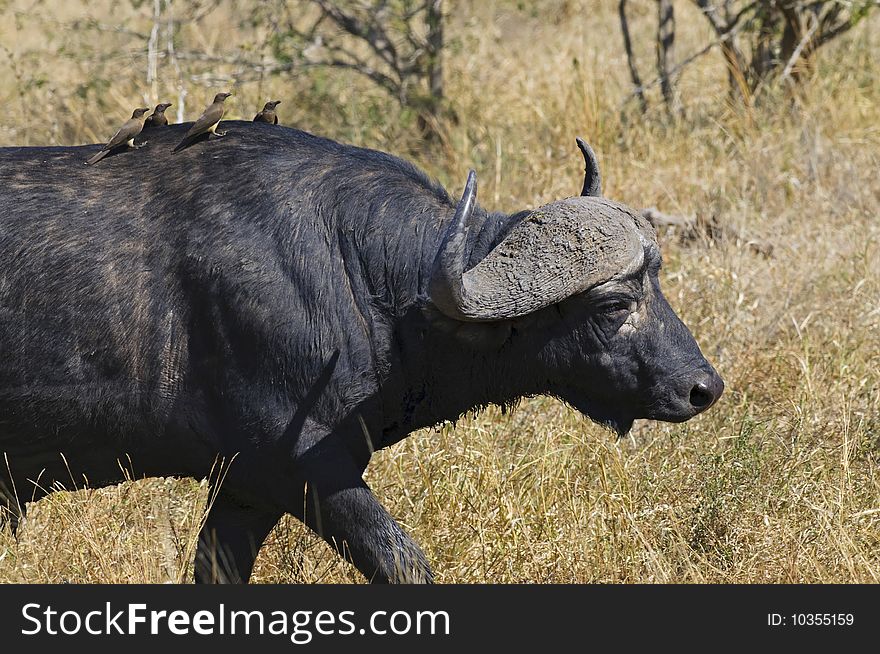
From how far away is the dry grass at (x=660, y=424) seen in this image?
4.79 metres

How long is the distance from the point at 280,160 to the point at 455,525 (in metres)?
1.53

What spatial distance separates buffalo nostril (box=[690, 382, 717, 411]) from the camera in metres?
4.29

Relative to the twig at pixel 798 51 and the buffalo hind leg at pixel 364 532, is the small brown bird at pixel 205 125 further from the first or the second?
the twig at pixel 798 51

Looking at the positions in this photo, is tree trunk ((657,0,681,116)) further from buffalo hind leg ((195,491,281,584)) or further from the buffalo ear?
buffalo hind leg ((195,491,281,584))

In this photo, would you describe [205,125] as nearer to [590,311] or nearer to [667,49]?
[590,311]

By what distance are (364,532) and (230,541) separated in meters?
0.69

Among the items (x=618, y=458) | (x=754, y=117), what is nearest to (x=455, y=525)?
(x=618, y=458)

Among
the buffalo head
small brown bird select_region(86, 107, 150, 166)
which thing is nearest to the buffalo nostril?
the buffalo head

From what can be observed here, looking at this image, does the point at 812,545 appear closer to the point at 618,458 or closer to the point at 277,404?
the point at 618,458

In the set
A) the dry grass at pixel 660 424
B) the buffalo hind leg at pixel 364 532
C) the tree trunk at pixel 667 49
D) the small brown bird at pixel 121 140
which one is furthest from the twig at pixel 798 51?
the buffalo hind leg at pixel 364 532

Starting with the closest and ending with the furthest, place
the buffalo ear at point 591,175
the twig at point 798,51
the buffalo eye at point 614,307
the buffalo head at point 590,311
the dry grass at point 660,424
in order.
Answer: the buffalo head at point 590,311, the buffalo eye at point 614,307, the buffalo ear at point 591,175, the dry grass at point 660,424, the twig at point 798,51

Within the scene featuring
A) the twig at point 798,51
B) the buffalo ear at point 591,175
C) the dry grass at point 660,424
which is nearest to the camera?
the buffalo ear at point 591,175

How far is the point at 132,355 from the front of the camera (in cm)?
418

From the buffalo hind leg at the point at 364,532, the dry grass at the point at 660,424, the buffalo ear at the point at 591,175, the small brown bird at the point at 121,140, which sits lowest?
the dry grass at the point at 660,424
